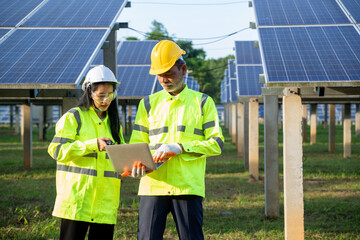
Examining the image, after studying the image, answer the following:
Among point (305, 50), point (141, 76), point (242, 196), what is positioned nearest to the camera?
point (305, 50)

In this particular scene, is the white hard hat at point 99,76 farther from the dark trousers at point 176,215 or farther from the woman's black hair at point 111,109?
the dark trousers at point 176,215

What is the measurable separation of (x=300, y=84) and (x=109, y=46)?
5.12 m

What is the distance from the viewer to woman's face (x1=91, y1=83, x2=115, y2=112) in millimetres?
4133

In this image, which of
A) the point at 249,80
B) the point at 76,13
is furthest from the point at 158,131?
the point at 249,80

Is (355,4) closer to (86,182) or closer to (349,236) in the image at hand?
(349,236)

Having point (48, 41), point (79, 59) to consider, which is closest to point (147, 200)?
point (79, 59)

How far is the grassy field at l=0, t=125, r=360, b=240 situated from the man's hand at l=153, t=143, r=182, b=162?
319 centimetres

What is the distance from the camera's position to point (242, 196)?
9.91 metres

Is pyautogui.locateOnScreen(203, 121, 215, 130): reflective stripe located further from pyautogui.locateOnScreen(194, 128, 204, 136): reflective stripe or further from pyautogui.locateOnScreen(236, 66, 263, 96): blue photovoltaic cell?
pyautogui.locateOnScreen(236, 66, 263, 96): blue photovoltaic cell

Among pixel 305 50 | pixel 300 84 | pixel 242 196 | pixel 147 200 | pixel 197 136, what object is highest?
pixel 305 50

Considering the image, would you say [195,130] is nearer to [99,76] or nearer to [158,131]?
[158,131]

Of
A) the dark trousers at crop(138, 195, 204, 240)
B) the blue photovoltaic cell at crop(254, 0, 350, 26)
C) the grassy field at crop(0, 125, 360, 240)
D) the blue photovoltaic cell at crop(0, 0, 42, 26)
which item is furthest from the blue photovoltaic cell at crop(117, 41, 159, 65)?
the dark trousers at crop(138, 195, 204, 240)

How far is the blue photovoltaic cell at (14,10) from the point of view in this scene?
8.51 meters

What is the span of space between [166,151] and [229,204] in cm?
561
